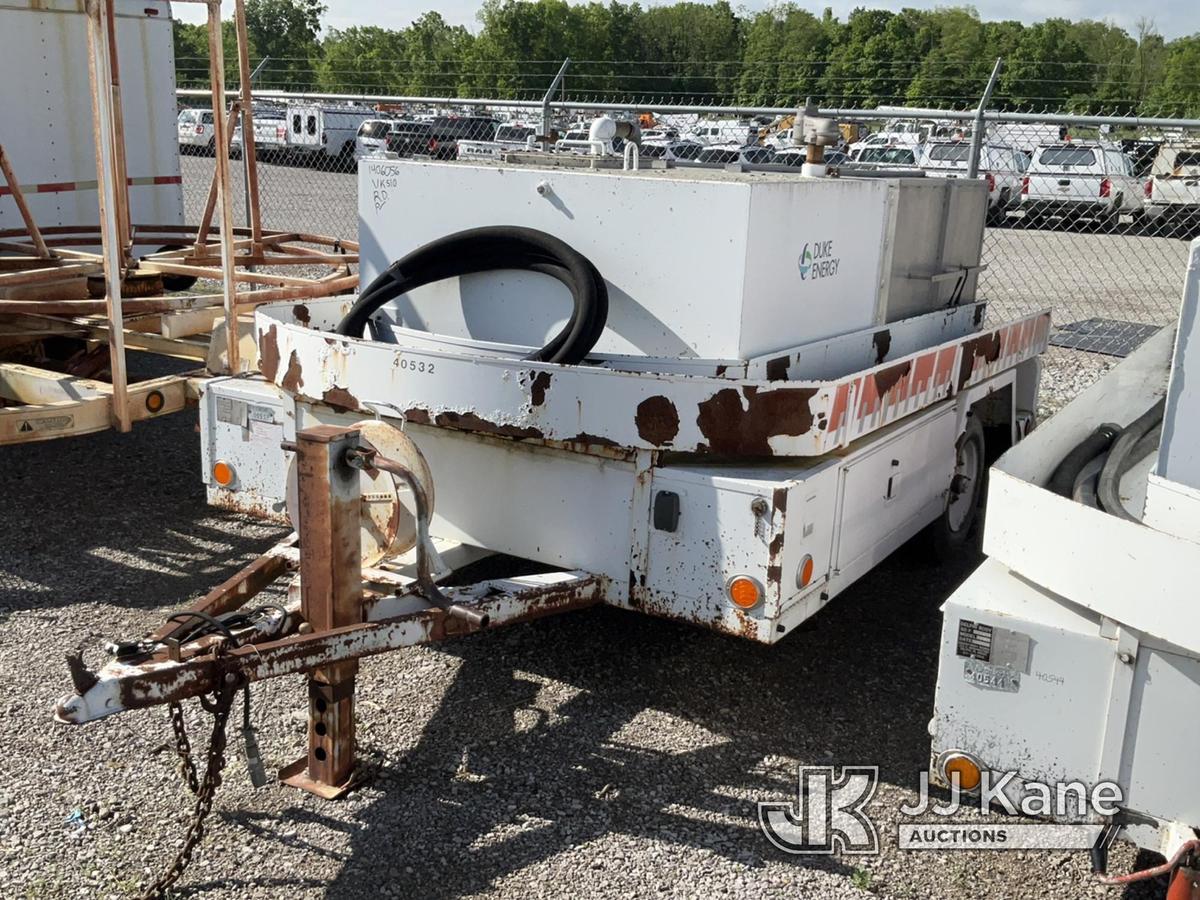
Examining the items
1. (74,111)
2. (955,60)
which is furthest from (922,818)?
(955,60)

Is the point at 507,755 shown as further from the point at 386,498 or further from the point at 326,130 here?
the point at 326,130

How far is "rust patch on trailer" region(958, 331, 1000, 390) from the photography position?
505 centimetres

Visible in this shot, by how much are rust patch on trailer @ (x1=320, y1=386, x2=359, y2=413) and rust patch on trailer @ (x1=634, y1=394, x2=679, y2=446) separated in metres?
1.04

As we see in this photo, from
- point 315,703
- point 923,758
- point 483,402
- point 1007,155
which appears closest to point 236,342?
point 483,402

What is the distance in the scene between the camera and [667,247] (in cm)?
409

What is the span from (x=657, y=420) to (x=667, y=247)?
2.26ft

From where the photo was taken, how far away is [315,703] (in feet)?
11.5

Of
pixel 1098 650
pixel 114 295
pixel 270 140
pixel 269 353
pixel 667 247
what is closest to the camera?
pixel 1098 650

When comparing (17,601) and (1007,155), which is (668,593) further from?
(1007,155)

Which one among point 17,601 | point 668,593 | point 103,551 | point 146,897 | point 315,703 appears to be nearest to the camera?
point 146,897

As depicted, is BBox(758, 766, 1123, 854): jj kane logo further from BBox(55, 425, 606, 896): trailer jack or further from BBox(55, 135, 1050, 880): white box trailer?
BBox(55, 425, 606, 896): trailer jack

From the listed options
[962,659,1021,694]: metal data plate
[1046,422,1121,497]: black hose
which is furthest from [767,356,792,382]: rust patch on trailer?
[962,659,1021,694]: metal data plate

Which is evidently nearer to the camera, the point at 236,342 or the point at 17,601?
the point at 17,601

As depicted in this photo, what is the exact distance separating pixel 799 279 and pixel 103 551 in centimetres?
334
